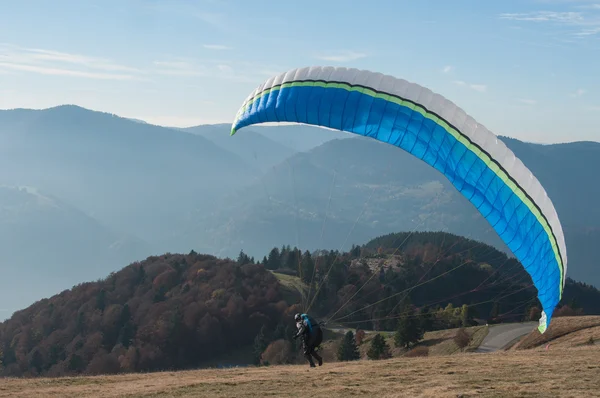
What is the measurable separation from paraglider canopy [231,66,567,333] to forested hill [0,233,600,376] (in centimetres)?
4368

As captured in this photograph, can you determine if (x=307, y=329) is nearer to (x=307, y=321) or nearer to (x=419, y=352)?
(x=307, y=321)

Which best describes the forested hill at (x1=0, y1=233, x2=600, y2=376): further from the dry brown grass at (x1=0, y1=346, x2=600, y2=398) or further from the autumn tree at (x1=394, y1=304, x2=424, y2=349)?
the dry brown grass at (x1=0, y1=346, x2=600, y2=398)

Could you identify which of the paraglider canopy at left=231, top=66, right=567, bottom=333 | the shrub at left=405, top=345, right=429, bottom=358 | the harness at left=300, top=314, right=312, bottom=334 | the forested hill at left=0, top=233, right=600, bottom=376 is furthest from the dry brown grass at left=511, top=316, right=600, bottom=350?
the forested hill at left=0, top=233, right=600, bottom=376

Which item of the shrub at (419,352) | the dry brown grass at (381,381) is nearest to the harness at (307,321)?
the dry brown grass at (381,381)

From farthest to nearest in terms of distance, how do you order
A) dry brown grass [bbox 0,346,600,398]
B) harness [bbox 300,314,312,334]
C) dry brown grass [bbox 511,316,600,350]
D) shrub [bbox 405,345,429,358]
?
1. shrub [bbox 405,345,429,358]
2. dry brown grass [bbox 511,316,600,350]
3. harness [bbox 300,314,312,334]
4. dry brown grass [bbox 0,346,600,398]

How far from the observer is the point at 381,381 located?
51.1 feet

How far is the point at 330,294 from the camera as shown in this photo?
89562mm

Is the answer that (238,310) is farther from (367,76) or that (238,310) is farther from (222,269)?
(367,76)

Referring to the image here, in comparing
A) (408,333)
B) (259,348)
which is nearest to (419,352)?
(408,333)

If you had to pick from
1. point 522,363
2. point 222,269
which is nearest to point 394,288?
point 222,269

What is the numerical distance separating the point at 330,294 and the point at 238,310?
16049mm

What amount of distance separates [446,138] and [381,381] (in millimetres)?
6799

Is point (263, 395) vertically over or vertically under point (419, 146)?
under

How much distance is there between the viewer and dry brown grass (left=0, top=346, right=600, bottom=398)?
1402cm
